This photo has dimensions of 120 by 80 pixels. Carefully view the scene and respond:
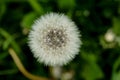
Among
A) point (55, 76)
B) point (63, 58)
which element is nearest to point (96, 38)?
point (55, 76)

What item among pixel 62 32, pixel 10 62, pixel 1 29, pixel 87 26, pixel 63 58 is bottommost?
pixel 63 58

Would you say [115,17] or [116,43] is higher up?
[115,17]

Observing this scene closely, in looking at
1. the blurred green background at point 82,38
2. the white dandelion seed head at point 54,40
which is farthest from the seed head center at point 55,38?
the blurred green background at point 82,38

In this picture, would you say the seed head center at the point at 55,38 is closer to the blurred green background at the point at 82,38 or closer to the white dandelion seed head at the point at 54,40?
the white dandelion seed head at the point at 54,40

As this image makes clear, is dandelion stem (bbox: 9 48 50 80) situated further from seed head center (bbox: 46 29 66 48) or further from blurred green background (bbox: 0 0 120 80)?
seed head center (bbox: 46 29 66 48)

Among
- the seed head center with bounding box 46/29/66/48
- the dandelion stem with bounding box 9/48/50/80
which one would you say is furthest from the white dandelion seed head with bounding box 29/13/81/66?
the dandelion stem with bounding box 9/48/50/80

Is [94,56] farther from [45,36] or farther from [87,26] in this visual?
[45,36]

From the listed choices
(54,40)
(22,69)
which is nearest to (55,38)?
(54,40)

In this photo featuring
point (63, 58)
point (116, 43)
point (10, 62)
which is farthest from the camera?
point (10, 62)
